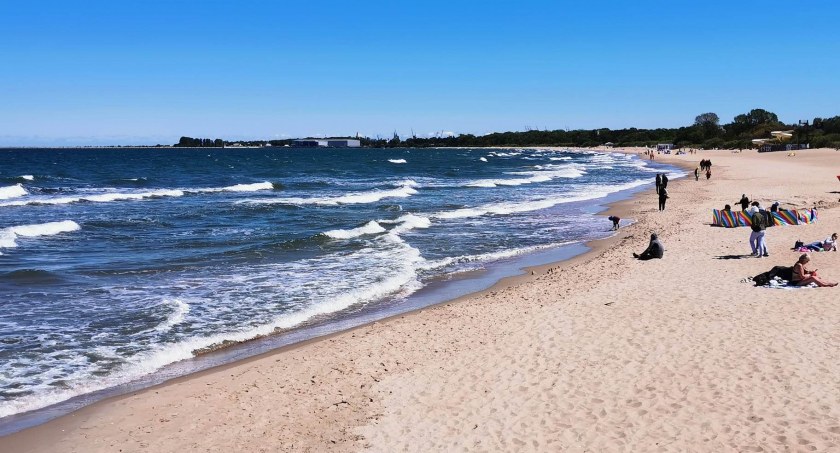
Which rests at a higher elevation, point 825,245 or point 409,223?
point 825,245

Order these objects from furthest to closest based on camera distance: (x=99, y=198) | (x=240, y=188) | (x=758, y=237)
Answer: (x=240, y=188) < (x=99, y=198) < (x=758, y=237)

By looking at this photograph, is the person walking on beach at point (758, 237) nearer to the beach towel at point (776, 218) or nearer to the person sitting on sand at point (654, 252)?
the person sitting on sand at point (654, 252)

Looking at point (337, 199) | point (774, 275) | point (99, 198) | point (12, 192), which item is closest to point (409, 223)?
point (337, 199)

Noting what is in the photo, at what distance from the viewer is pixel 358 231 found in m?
25.0

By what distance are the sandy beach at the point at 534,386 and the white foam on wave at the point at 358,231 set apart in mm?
10565

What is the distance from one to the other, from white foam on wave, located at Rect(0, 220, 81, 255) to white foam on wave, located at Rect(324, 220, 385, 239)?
1009 centimetres

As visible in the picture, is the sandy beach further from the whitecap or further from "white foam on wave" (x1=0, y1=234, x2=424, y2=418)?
the whitecap

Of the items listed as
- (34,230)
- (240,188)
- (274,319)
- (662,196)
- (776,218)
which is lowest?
(274,319)

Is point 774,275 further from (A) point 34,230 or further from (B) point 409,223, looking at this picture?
(A) point 34,230

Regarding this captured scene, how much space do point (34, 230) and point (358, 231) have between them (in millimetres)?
11823

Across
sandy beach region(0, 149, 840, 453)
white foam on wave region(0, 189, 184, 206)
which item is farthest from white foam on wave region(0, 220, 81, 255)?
sandy beach region(0, 149, 840, 453)

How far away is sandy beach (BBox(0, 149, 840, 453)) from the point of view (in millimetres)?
Answer: 7180

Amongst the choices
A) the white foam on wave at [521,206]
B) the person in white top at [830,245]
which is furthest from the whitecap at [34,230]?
the person in white top at [830,245]

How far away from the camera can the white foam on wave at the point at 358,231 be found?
23.5 meters
